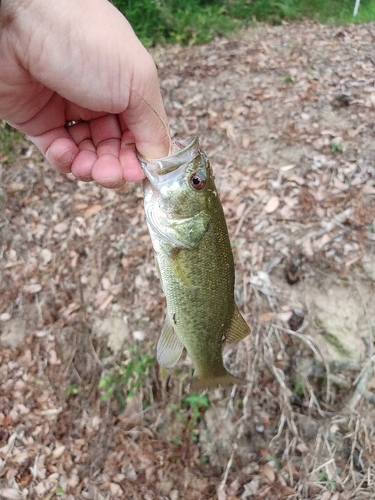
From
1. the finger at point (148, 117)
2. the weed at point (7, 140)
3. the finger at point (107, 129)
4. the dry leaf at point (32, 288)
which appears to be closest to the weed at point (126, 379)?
the dry leaf at point (32, 288)

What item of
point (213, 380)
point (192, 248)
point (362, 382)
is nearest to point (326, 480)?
point (362, 382)

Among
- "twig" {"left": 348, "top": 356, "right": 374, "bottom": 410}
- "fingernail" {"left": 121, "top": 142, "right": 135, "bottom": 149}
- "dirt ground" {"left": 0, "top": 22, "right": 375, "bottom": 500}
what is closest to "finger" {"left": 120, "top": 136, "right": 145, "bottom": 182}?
"fingernail" {"left": 121, "top": 142, "right": 135, "bottom": 149}

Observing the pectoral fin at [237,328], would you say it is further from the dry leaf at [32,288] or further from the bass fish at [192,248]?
the dry leaf at [32,288]

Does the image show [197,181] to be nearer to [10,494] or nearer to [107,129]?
[107,129]

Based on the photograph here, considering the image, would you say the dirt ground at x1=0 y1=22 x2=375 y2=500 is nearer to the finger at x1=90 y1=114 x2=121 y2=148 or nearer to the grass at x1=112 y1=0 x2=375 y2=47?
the finger at x1=90 y1=114 x2=121 y2=148

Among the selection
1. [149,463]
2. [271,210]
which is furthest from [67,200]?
[149,463]

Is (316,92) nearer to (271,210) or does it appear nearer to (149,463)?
(271,210)
